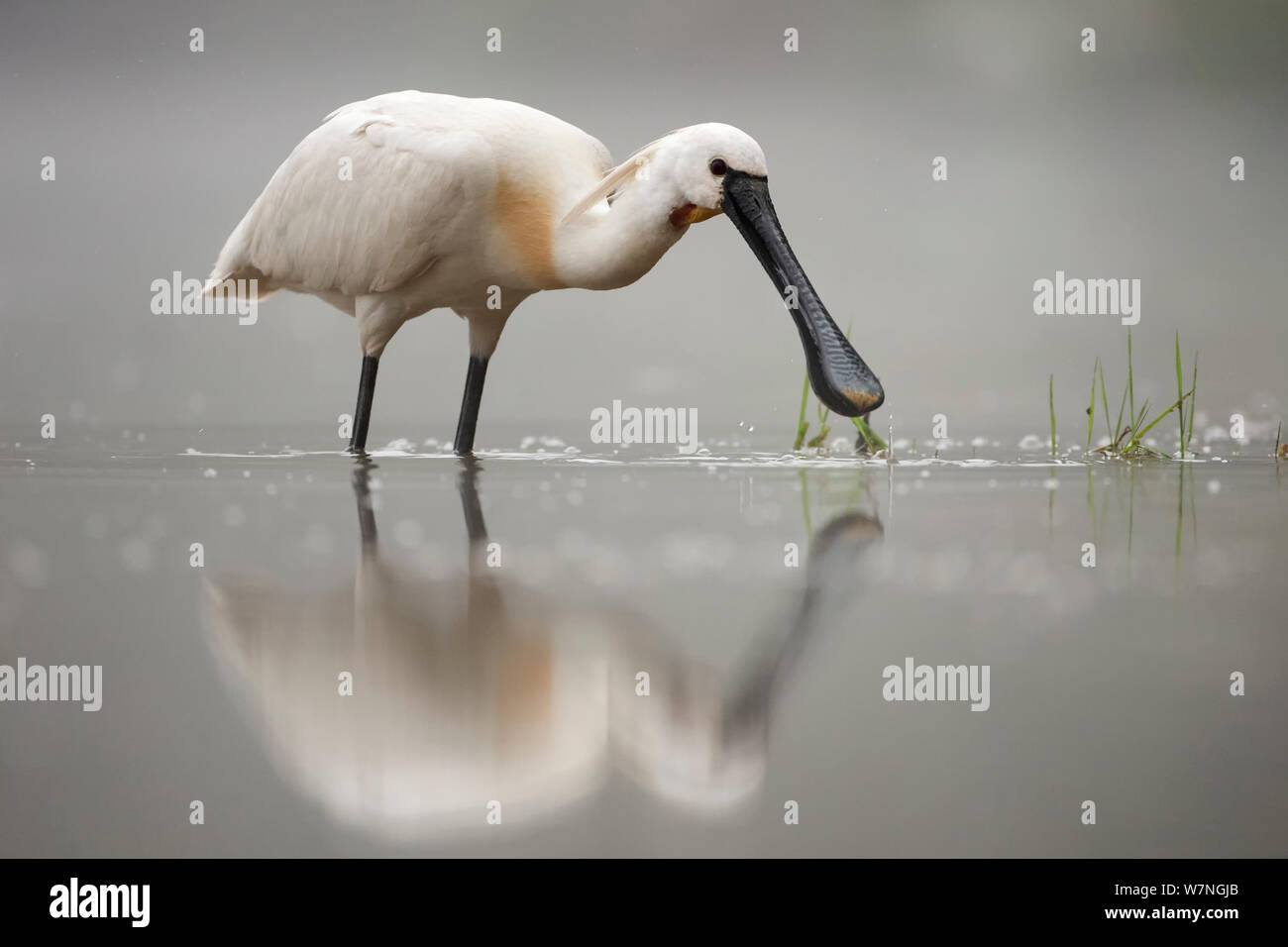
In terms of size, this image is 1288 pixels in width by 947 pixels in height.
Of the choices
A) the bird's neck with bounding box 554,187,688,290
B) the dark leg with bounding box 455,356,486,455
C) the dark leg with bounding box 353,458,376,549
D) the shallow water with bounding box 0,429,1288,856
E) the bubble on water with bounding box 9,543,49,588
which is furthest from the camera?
the dark leg with bounding box 455,356,486,455

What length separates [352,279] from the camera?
5.01m

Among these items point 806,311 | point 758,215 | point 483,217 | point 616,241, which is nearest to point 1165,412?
point 806,311

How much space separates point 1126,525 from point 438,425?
559 centimetres

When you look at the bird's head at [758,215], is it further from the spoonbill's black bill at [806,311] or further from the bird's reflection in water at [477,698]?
the bird's reflection in water at [477,698]

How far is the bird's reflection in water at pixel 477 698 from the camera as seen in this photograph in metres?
1.22

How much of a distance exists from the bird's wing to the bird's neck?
1.20 feet

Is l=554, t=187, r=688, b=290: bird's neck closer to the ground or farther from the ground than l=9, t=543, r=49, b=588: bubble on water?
farther from the ground

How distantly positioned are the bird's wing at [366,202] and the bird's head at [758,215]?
73cm

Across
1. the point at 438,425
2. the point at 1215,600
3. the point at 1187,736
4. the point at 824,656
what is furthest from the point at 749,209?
the point at 438,425

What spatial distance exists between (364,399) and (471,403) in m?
0.43

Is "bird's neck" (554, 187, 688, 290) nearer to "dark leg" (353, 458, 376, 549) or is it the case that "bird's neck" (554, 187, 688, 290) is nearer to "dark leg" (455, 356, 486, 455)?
"dark leg" (455, 356, 486, 455)

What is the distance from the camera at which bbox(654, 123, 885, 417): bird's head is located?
4.18 meters

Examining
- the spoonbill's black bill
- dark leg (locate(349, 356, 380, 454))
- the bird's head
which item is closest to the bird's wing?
dark leg (locate(349, 356, 380, 454))

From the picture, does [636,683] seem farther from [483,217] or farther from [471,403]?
[471,403]
